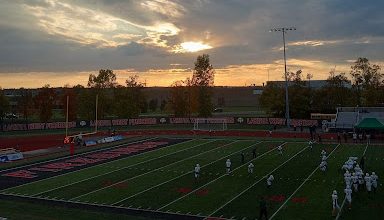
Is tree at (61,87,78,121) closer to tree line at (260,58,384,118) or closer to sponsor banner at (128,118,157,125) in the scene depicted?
sponsor banner at (128,118,157,125)

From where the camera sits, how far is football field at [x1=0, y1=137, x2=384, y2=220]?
2203cm

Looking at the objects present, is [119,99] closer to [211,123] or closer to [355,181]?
[211,123]

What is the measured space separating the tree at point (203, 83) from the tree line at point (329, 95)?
10.1m

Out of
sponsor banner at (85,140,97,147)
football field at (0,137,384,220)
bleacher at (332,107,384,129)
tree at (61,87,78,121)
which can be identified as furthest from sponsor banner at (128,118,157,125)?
football field at (0,137,384,220)

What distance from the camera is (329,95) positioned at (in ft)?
260

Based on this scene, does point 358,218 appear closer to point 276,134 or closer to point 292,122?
point 276,134

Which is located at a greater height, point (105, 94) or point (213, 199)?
point (105, 94)

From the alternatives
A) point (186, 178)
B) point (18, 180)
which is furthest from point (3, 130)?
point (186, 178)

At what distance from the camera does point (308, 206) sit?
2211cm

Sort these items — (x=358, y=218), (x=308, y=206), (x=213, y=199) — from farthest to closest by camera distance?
(x=213, y=199) < (x=308, y=206) < (x=358, y=218)

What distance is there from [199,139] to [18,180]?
82.6 ft

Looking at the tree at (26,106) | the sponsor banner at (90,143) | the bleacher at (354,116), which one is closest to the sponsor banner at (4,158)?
the sponsor banner at (90,143)

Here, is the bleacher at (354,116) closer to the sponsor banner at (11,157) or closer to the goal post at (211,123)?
the goal post at (211,123)

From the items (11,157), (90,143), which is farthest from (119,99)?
(11,157)
